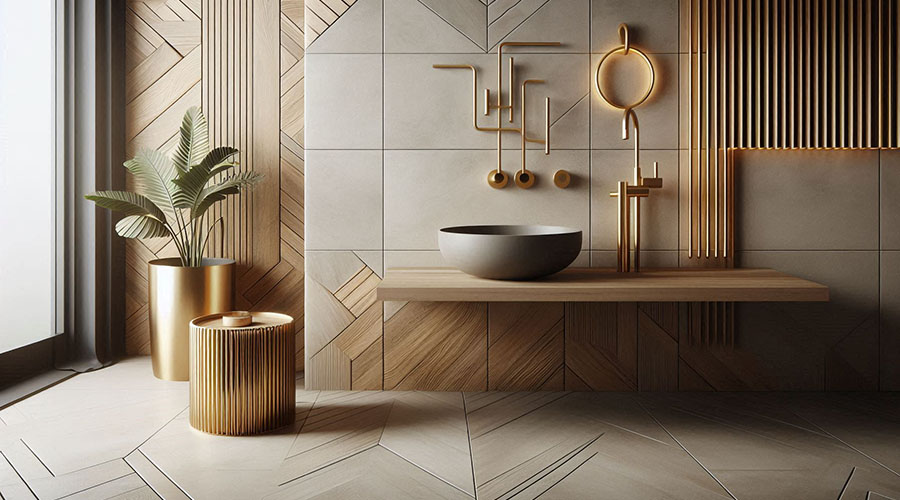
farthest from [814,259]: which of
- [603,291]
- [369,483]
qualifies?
[369,483]

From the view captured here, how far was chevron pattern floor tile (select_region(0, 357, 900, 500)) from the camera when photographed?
1.76 meters

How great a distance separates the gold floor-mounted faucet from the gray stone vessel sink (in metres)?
0.37

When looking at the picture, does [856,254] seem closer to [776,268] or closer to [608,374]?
[776,268]

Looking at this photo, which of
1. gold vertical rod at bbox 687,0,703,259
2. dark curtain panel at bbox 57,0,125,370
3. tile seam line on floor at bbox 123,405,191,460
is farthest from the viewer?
dark curtain panel at bbox 57,0,125,370

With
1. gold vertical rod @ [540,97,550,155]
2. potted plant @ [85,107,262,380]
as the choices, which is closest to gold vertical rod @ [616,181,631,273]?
gold vertical rod @ [540,97,550,155]

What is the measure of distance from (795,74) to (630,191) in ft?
2.85

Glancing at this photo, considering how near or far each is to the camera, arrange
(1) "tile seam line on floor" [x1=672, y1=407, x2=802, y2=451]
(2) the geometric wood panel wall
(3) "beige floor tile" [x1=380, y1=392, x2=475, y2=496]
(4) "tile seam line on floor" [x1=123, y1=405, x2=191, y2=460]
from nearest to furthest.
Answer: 1. (3) "beige floor tile" [x1=380, y1=392, x2=475, y2=496]
2. (4) "tile seam line on floor" [x1=123, y1=405, x2=191, y2=460]
3. (1) "tile seam line on floor" [x1=672, y1=407, x2=802, y2=451]
4. (2) the geometric wood panel wall

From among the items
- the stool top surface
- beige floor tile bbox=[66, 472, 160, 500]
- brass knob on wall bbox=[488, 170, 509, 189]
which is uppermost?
brass knob on wall bbox=[488, 170, 509, 189]

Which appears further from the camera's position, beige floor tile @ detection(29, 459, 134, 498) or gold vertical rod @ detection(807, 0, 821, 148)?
gold vertical rod @ detection(807, 0, 821, 148)

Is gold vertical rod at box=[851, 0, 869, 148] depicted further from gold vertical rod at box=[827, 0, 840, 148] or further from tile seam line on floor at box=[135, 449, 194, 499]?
tile seam line on floor at box=[135, 449, 194, 499]

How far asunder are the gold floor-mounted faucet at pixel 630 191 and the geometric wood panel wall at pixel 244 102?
151 cm

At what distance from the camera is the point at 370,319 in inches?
108

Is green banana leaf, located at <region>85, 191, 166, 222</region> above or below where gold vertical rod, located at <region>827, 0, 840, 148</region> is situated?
below

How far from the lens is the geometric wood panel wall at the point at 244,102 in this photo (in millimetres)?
3117
